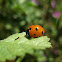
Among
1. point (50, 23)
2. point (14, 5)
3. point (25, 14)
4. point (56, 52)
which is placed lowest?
point (56, 52)

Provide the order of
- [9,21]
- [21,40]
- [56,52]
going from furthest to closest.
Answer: [56,52], [9,21], [21,40]

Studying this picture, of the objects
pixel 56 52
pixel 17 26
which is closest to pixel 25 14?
pixel 17 26

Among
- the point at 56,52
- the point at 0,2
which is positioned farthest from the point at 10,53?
the point at 56,52

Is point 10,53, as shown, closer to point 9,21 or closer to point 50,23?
point 9,21

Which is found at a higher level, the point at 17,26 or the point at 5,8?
the point at 5,8

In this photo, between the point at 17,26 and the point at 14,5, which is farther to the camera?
the point at 17,26

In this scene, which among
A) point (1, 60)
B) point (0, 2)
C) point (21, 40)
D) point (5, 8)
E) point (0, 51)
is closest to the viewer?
point (1, 60)
